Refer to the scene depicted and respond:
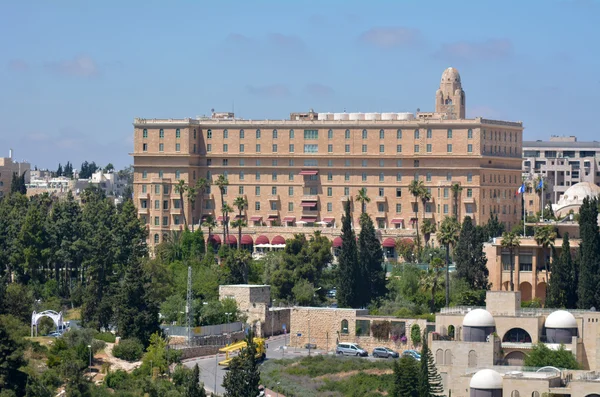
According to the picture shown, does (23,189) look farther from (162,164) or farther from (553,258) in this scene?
(553,258)

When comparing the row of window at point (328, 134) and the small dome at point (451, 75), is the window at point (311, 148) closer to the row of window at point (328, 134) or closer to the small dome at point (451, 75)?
the row of window at point (328, 134)

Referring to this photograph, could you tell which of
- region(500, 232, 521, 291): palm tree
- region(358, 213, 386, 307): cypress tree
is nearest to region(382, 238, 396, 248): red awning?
region(358, 213, 386, 307): cypress tree

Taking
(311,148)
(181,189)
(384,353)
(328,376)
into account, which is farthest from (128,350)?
(311,148)

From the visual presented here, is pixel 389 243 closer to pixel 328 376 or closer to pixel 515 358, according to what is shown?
pixel 328 376

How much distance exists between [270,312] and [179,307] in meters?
6.02

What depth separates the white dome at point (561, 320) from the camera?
88.0 meters

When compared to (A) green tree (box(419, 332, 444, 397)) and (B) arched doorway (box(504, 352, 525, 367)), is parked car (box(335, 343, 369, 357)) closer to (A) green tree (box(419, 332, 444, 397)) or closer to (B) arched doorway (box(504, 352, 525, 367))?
(B) arched doorway (box(504, 352, 525, 367))

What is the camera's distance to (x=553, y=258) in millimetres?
101688

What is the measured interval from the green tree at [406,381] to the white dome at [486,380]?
298 cm

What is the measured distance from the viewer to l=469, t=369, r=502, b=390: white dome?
254 ft

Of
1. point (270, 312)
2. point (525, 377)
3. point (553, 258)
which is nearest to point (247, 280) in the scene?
point (270, 312)

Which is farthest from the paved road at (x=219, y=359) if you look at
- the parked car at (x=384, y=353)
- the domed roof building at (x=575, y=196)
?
the domed roof building at (x=575, y=196)

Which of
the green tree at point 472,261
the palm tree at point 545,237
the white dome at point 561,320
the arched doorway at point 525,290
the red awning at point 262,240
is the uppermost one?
the red awning at point 262,240

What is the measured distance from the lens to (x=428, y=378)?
79938 mm
